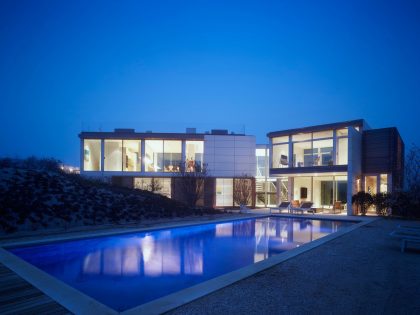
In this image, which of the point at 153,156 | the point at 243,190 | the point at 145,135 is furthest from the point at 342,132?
the point at 145,135

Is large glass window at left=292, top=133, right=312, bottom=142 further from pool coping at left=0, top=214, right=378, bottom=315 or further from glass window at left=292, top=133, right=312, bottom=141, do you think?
pool coping at left=0, top=214, right=378, bottom=315

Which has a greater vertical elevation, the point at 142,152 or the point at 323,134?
the point at 323,134

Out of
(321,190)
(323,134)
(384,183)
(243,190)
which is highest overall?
(323,134)

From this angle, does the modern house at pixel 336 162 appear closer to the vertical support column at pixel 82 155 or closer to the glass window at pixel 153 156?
the glass window at pixel 153 156

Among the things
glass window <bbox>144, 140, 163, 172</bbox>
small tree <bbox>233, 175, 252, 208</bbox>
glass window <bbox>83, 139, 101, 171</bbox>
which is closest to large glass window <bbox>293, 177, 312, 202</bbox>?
small tree <bbox>233, 175, 252, 208</bbox>

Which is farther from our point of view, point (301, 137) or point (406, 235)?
point (301, 137)

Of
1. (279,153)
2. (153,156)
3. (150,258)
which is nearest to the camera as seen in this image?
(150,258)

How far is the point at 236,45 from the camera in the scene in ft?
635

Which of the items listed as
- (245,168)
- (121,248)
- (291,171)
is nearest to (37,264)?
(121,248)

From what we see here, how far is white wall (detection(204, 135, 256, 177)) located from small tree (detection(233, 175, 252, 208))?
57 centimetres

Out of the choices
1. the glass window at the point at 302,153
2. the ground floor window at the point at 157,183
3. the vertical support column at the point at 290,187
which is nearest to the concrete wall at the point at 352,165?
the glass window at the point at 302,153

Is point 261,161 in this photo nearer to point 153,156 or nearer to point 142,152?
point 153,156

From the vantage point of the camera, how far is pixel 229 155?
82.4ft

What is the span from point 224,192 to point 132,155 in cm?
844
